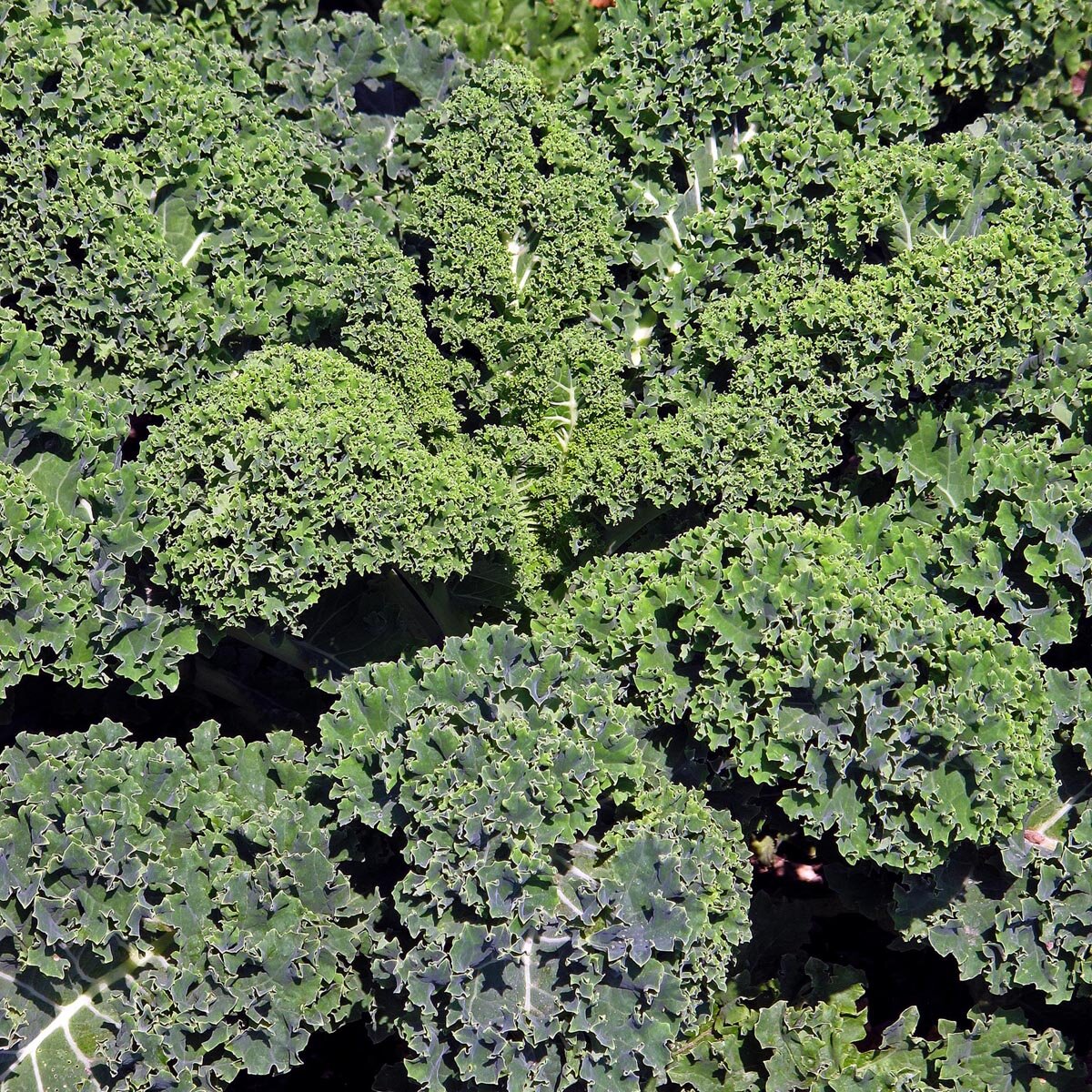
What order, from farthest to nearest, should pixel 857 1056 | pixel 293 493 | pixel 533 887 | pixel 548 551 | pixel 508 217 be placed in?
pixel 548 551
pixel 508 217
pixel 293 493
pixel 857 1056
pixel 533 887

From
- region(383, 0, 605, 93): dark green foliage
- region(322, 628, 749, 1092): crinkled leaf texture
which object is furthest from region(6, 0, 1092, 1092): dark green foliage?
region(383, 0, 605, 93): dark green foliage

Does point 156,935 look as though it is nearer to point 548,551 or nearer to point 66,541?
point 66,541

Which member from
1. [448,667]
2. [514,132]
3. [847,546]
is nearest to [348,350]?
[514,132]

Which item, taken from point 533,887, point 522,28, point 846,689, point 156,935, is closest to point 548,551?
point 846,689

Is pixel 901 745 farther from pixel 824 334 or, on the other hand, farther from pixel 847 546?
pixel 824 334

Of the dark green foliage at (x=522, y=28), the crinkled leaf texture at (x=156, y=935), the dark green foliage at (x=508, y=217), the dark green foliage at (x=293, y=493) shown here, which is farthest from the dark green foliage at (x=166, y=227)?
the crinkled leaf texture at (x=156, y=935)

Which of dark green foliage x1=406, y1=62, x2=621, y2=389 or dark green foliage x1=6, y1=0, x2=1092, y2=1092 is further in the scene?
dark green foliage x1=406, y1=62, x2=621, y2=389

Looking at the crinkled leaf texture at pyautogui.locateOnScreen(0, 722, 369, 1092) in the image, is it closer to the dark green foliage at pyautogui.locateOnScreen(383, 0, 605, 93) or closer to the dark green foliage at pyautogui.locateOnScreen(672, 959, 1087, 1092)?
the dark green foliage at pyautogui.locateOnScreen(672, 959, 1087, 1092)
